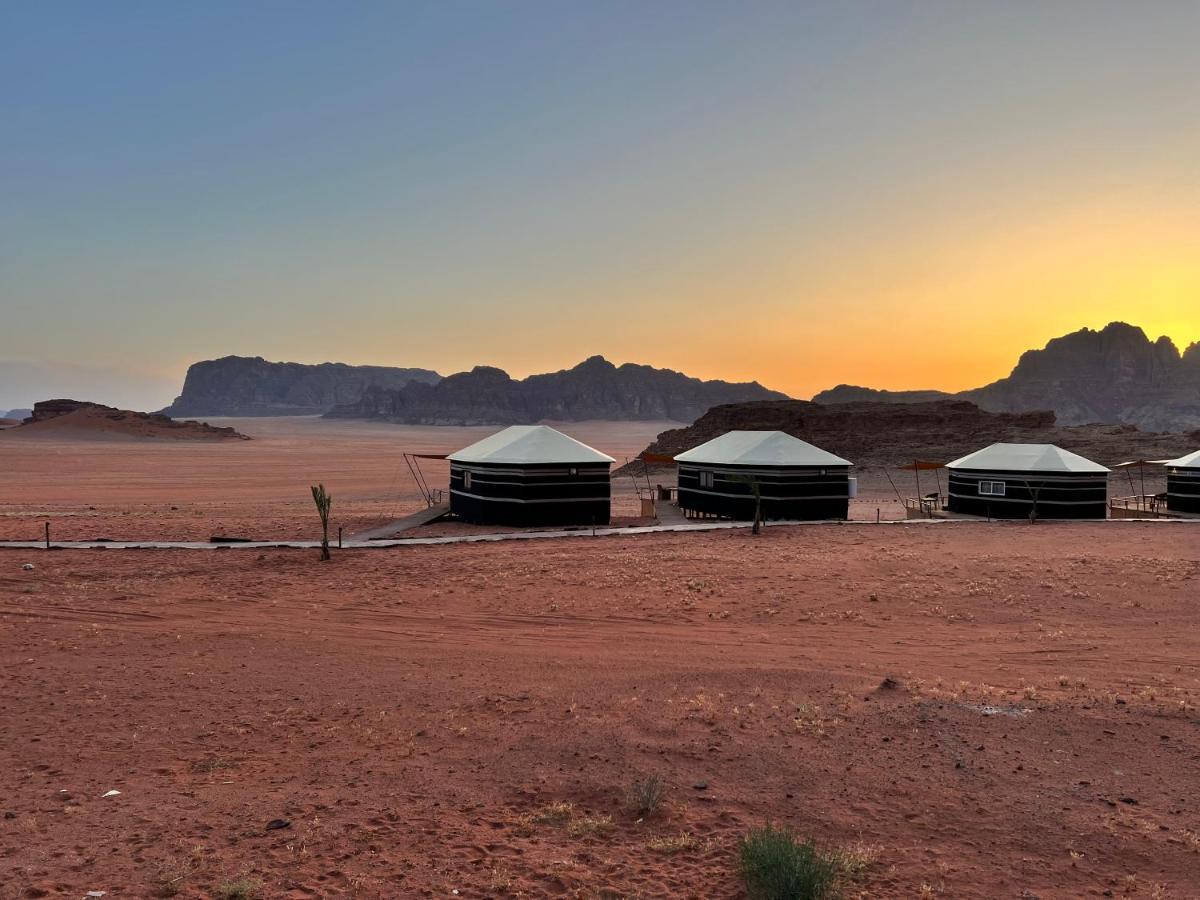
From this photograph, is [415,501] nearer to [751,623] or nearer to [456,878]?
[751,623]

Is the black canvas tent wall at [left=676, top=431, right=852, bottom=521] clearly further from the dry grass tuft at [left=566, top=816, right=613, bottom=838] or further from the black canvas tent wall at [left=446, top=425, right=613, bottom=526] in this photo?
the dry grass tuft at [left=566, top=816, right=613, bottom=838]

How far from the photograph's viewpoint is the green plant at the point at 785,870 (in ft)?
16.6

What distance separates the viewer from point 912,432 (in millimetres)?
80312

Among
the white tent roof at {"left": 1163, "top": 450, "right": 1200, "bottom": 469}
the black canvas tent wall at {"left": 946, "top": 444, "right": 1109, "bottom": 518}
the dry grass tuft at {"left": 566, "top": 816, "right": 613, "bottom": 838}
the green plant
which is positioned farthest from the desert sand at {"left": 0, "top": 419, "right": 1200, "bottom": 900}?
the white tent roof at {"left": 1163, "top": 450, "right": 1200, "bottom": 469}

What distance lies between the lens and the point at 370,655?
1135 centimetres

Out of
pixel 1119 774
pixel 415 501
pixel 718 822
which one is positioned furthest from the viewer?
pixel 415 501

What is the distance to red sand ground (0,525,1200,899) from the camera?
577cm

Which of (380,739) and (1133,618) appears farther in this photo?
(1133,618)

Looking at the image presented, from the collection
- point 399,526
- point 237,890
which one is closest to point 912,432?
point 399,526

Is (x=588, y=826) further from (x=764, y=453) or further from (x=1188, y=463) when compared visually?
(x=1188, y=463)

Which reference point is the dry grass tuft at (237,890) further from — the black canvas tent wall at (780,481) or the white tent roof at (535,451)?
A: the black canvas tent wall at (780,481)

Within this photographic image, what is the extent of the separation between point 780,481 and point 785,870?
83.0 ft

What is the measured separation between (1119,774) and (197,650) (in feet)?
35.8

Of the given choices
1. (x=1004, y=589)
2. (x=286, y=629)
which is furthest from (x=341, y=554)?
(x=1004, y=589)
